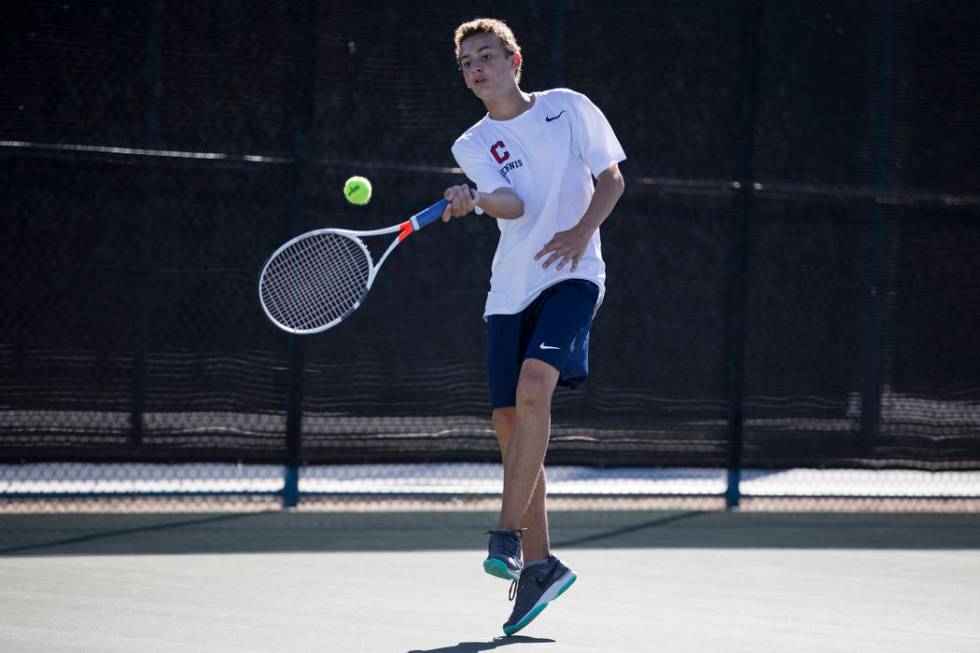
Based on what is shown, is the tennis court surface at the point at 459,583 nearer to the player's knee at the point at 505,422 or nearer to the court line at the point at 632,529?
the court line at the point at 632,529

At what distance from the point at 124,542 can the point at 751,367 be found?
9.92ft

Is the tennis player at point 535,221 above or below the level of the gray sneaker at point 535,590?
above

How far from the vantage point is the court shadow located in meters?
3.88

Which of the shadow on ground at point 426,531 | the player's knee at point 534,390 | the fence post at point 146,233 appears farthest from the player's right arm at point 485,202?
the fence post at point 146,233

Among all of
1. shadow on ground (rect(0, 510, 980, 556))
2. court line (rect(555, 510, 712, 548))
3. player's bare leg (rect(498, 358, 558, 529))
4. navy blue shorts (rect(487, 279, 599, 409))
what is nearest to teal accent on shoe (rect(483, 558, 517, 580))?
player's bare leg (rect(498, 358, 558, 529))

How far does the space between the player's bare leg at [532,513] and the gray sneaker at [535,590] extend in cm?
6

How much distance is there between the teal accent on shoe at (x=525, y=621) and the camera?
4.07 metres

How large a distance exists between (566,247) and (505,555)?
0.87 metres

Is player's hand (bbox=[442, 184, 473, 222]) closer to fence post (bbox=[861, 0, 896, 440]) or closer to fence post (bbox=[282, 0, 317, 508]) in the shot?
fence post (bbox=[282, 0, 317, 508])

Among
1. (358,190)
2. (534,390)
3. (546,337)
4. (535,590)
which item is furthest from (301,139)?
(535,590)

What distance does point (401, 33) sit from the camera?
6.66 metres

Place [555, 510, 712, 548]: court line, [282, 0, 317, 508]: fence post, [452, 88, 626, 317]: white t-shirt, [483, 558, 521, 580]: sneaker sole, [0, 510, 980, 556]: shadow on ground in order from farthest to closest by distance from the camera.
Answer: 1. [282, 0, 317, 508]: fence post
2. [555, 510, 712, 548]: court line
3. [0, 510, 980, 556]: shadow on ground
4. [452, 88, 626, 317]: white t-shirt
5. [483, 558, 521, 580]: sneaker sole

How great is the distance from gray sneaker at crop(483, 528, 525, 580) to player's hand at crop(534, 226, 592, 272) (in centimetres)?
76

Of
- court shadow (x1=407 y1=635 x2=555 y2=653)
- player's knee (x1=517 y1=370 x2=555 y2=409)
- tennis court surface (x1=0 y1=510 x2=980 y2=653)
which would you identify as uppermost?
player's knee (x1=517 y1=370 x2=555 y2=409)
